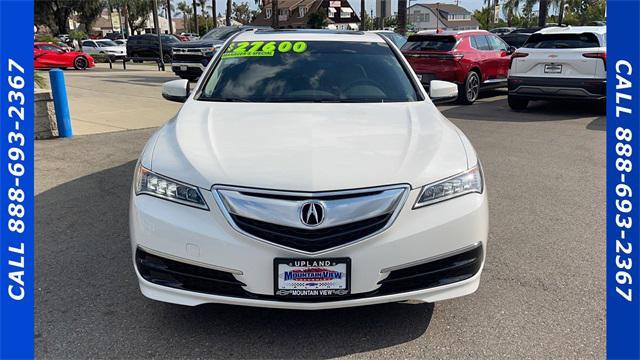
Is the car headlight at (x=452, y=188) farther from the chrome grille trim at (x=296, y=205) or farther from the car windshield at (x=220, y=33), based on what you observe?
the car windshield at (x=220, y=33)

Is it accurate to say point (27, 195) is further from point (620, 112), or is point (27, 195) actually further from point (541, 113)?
point (541, 113)

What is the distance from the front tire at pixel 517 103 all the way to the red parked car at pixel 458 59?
1.15 metres

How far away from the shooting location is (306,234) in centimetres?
258

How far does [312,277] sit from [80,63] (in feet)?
82.4

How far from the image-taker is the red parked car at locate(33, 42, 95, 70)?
75.7ft

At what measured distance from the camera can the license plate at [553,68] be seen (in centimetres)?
1056

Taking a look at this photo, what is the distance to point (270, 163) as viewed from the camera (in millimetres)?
2754

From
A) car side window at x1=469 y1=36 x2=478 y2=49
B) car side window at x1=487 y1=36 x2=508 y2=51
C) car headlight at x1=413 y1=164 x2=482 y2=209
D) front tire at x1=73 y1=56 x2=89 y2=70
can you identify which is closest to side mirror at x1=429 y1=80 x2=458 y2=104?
car headlight at x1=413 y1=164 x2=482 y2=209

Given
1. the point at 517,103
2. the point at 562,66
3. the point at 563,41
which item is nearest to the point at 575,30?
the point at 563,41

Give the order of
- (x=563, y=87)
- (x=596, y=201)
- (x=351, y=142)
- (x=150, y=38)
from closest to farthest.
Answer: (x=351, y=142) → (x=596, y=201) → (x=563, y=87) → (x=150, y=38)

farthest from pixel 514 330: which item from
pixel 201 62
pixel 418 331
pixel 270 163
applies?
pixel 201 62

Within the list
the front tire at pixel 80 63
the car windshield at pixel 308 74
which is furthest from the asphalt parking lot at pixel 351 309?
the front tire at pixel 80 63

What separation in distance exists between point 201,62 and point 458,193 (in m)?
15.4

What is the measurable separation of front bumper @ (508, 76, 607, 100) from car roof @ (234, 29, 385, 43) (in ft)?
22.7
